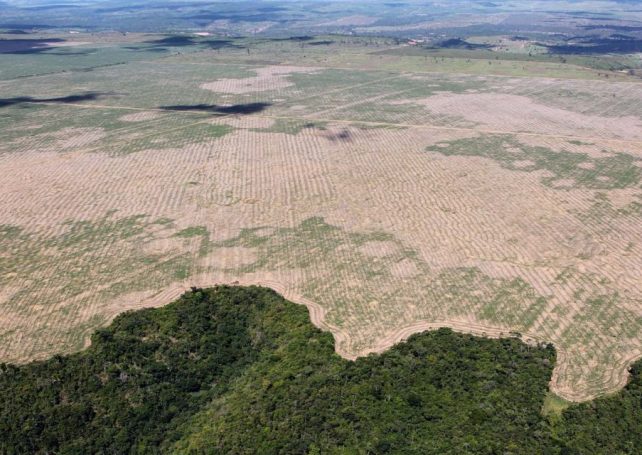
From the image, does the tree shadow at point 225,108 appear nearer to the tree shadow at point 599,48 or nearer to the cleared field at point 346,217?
the cleared field at point 346,217

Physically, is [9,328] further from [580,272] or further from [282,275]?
[580,272]

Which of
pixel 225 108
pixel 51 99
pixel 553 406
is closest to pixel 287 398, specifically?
pixel 553 406

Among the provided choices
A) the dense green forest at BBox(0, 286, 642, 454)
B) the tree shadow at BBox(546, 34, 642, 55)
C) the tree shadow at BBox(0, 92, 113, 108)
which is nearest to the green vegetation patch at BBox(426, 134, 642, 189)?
the dense green forest at BBox(0, 286, 642, 454)

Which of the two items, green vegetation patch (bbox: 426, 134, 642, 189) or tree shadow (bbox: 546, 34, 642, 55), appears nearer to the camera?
green vegetation patch (bbox: 426, 134, 642, 189)

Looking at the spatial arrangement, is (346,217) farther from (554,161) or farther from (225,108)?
(225,108)

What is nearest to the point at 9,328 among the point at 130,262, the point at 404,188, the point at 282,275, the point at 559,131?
the point at 130,262

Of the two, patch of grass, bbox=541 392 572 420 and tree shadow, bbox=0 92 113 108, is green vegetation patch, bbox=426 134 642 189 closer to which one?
patch of grass, bbox=541 392 572 420
